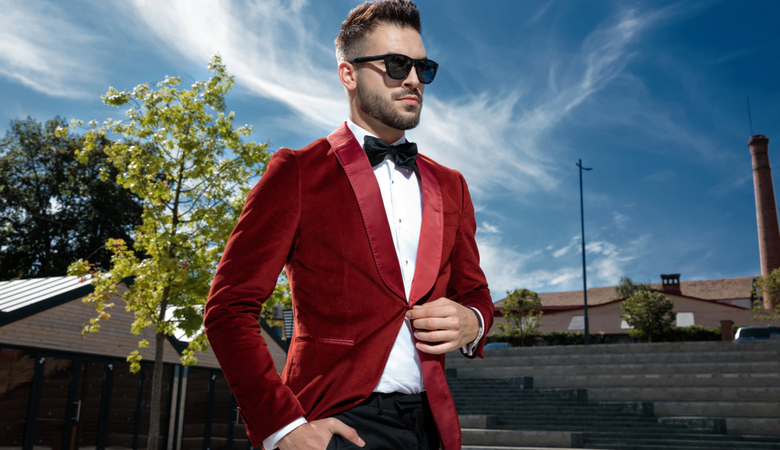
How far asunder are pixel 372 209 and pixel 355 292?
26cm

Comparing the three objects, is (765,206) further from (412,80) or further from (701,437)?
(412,80)

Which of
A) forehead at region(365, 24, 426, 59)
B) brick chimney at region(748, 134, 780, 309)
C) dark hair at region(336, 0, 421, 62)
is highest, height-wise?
brick chimney at region(748, 134, 780, 309)

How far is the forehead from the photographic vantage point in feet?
6.08

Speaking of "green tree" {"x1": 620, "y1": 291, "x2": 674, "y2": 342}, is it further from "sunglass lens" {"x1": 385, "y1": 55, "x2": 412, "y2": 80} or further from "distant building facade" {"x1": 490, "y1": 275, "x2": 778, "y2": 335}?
"sunglass lens" {"x1": 385, "y1": 55, "x2": 412, "y2": 80}

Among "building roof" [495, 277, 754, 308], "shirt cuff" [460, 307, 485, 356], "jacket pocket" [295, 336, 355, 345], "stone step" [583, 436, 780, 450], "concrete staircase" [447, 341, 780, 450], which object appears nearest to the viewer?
"jacket pocket" [295, 336, 355, 345]

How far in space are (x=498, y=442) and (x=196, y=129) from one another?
10366 mm

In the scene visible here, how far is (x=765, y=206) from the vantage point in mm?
52781

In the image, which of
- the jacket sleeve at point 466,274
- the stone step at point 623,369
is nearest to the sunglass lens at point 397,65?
the jacket sleeve at point 466,274

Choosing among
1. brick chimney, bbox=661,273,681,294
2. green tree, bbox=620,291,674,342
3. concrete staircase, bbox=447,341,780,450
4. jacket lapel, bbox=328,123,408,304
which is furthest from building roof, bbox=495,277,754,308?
jacket lapel, bbox=328,123,408,304

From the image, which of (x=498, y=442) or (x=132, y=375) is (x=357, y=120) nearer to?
(x=498, y=442)

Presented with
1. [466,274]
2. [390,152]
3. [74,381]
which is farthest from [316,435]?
[74,381]

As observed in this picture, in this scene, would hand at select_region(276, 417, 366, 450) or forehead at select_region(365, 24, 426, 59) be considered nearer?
hand at select_region(276, 417, 366, 450)

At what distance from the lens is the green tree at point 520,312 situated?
125 ft

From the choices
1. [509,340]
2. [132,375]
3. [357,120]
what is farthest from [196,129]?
[509,340]
